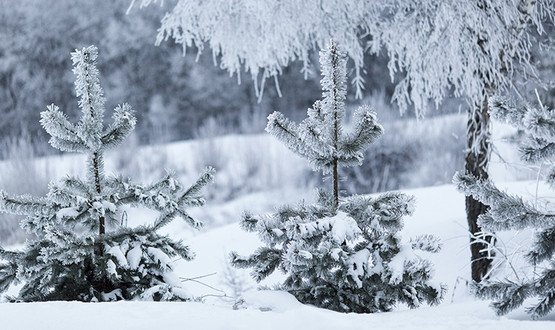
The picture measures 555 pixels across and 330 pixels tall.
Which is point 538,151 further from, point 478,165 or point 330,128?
point 478,165

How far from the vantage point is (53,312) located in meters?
1.99

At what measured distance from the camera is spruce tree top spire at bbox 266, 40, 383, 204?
107 inches

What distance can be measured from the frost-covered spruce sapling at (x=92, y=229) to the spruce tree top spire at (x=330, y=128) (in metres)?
0.51

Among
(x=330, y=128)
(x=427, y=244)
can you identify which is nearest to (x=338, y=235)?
(x=427, y=244)

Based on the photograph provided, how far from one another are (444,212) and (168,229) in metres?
3.73

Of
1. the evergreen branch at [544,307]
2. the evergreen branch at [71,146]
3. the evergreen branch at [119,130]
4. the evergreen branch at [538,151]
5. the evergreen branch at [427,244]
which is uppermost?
the evergreen branch at [119,130]

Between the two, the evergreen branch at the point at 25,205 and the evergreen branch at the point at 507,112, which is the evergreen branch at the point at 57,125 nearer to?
the evergreen branch at the point at 25,205

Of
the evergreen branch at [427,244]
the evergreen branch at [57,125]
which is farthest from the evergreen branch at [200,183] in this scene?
the evergreen branch at [427,244]

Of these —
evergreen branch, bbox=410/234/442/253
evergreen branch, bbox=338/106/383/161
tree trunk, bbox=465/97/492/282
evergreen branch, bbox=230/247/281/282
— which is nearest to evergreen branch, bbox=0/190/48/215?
evergreen branch, bbox=230/247/281/282

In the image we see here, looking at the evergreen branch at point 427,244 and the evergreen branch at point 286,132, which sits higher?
the evergreen branch at point 286,132

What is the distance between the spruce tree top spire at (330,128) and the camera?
2709 millimetres

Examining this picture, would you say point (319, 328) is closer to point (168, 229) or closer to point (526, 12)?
point (526, 12)

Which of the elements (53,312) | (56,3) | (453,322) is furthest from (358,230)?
(56,3)

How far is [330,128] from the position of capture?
2.80 meters
